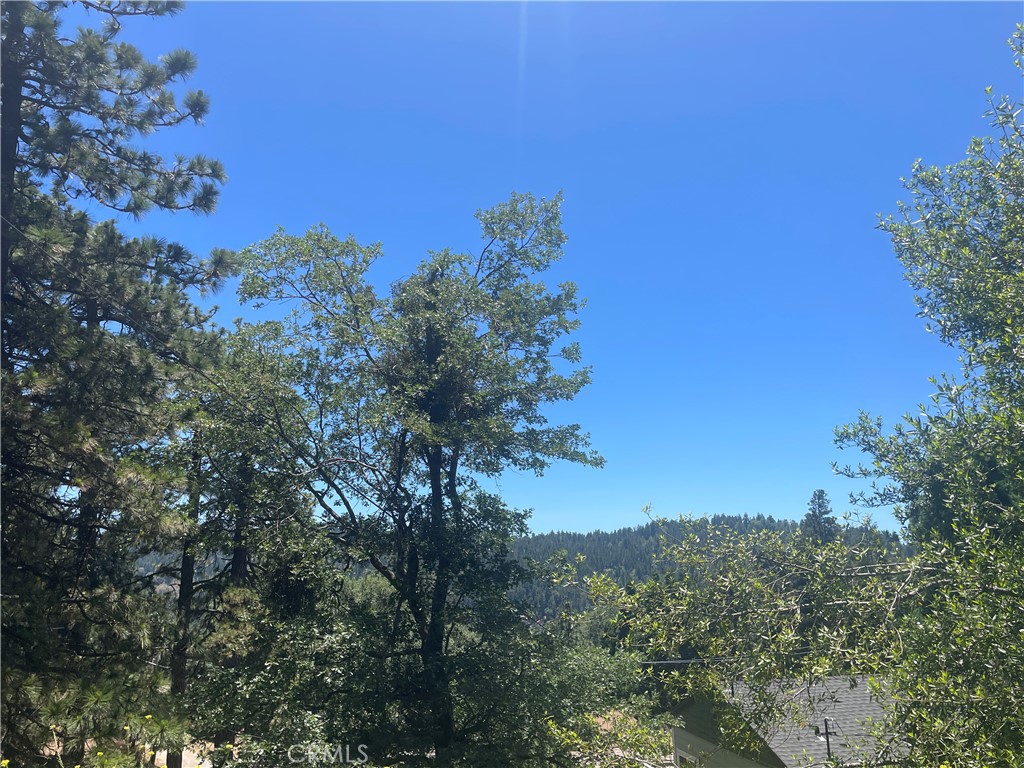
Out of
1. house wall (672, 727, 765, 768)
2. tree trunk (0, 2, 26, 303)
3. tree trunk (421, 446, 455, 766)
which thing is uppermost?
tree trunk (0, 2, 26, 303)

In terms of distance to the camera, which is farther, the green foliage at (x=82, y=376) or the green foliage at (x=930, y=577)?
the green foliage at (x=82, y=376)

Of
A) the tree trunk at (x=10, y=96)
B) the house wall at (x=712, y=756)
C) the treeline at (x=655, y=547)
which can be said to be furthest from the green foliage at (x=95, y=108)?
the house wall at (x=712, y=756)

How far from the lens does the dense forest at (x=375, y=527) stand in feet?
14.7

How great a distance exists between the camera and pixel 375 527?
970 centimetres

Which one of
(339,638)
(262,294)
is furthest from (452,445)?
(262,294)

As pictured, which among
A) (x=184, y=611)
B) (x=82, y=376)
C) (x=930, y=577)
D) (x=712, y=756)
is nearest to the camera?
(x=930, y=577)

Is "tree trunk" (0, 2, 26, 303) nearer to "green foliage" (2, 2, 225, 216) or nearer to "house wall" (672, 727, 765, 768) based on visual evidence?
"green foliage" (2, 2, 225, 216)

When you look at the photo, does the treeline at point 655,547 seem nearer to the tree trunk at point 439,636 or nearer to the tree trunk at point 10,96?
the tree trunk at point 439,636

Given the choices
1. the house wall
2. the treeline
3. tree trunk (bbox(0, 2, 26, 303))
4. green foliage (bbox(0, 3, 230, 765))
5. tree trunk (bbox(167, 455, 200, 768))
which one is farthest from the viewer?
the house wall

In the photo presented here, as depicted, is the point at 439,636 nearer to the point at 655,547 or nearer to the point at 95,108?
the point at 655,547

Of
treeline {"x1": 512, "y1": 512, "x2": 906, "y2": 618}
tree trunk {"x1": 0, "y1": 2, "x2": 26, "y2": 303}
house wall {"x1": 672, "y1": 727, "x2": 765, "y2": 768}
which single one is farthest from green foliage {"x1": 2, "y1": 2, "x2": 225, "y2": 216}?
house wall {"x1": 672, "y1": 727, "x2": 765, "y2": 768}

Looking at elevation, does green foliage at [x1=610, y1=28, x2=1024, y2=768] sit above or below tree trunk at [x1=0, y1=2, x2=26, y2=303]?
below

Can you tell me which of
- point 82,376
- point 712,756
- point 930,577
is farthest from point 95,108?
point 712,756

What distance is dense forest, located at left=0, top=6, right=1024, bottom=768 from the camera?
447cm
